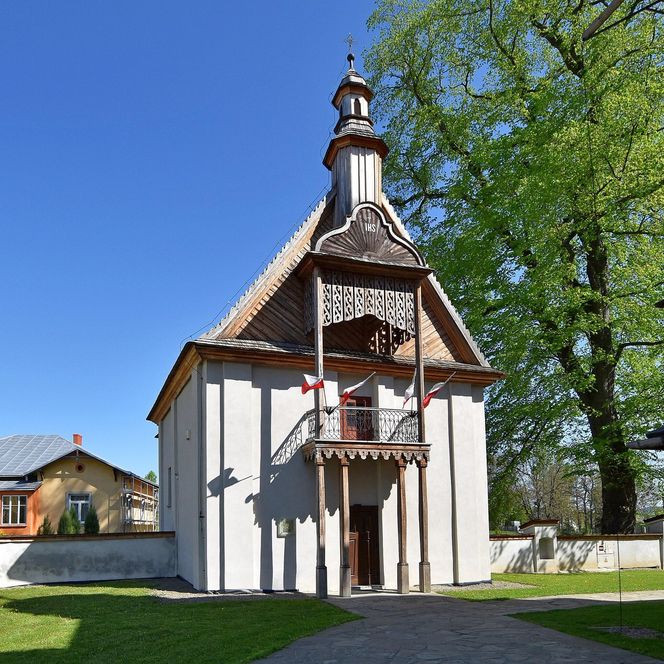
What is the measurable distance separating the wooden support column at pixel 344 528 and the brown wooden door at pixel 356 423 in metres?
1.20

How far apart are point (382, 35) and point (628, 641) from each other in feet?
85.6

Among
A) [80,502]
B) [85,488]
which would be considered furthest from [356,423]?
[80,502]

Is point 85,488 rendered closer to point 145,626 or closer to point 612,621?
point 145,626

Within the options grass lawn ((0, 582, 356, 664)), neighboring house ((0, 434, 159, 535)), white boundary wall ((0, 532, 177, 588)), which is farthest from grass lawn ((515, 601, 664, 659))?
neighboring house ((0, 434, 159, 535))

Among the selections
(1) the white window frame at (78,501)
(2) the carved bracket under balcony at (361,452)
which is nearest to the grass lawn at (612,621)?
(2) the carved bracket under balcony at (361,452)

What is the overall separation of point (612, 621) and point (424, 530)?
243 inches

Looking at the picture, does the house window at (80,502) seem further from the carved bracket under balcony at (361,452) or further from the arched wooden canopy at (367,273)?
the arched wooden canopy at (367,273)

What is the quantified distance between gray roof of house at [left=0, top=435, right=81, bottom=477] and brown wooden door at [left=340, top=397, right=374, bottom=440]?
2222cm

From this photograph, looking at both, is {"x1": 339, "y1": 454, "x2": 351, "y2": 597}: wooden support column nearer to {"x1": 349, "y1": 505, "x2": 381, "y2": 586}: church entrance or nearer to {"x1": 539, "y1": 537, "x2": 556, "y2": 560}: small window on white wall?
{"x1": 349, "y1": 505, "x2": 381, "y2": 586}: church entrance

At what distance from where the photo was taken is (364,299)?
1830cm

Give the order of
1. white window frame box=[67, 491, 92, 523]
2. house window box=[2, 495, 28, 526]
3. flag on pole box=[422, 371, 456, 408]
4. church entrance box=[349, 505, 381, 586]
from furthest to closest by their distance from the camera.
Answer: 1. white window frame box=[67, 491, 92, 523]
2. house window box=[2, 495, 28, 526]
3. church entrance box=[349, 505, 381, 586]
4. flag on pole box=[422, 371, 456, 408]

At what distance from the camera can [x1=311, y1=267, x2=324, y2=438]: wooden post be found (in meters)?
16.9

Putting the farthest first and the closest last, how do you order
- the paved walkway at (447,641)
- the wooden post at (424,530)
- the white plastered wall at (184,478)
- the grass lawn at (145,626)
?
the white plastered wall at (184,478) < the wooden post at (424,530) < the grass lawn at (145,626) < the paved walkway at (447,641)

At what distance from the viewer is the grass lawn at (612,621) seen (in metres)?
9.90
